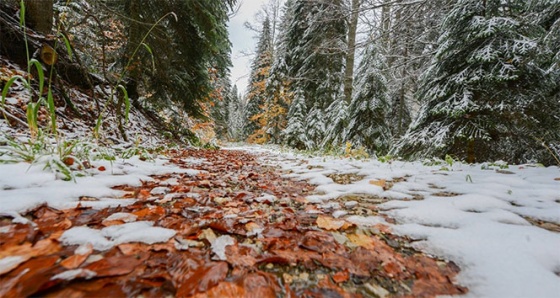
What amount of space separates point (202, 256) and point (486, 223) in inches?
54.2

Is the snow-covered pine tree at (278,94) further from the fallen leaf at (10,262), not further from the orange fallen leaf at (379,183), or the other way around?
the fallen leaf at (10,262)

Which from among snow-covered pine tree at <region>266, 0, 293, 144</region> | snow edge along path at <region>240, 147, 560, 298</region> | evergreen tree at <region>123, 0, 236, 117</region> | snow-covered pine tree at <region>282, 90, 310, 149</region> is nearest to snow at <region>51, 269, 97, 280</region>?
snow edge along path at <region>240, 147, 560, 298</region>

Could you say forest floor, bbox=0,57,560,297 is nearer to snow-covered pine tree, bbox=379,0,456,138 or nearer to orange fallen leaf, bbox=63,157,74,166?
orange fallen leaf, bbox=63,157,74,166

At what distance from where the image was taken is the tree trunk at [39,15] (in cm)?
355

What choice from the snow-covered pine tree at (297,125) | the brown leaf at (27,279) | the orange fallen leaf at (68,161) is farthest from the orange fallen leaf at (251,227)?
the snow-covered pine tree at (297,125)

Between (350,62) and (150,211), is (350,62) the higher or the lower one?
the higher one

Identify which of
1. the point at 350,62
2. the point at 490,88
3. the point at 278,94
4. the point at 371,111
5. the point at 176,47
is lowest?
the point at 371,111

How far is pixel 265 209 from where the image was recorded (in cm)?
153

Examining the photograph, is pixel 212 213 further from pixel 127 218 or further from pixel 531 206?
pixel 531 206

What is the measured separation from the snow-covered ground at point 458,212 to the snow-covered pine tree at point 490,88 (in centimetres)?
189

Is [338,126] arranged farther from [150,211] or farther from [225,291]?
[225,291]

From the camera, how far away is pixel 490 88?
3.85 meters

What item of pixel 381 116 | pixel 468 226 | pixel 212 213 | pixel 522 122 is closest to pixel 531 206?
pixel 468 226

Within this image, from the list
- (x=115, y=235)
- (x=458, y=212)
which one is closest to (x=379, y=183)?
(x=458, y=212)
